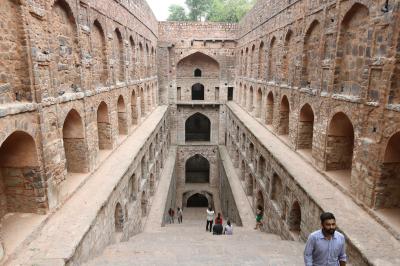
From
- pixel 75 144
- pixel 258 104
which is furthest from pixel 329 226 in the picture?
pixel 258 104

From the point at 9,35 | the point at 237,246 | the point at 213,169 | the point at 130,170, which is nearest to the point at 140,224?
the point at 130,170

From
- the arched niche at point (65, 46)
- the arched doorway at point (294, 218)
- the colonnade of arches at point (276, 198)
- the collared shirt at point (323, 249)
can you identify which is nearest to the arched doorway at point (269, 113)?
the colonnade of arches at point (276, 198)

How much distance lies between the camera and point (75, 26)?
22.7ft

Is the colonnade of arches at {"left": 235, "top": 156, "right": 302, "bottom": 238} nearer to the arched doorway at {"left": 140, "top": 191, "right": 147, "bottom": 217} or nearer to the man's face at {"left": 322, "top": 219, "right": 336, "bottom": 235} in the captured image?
the man's face at {"left": 322, "top": 219, "right": 336, "bottom": 235}

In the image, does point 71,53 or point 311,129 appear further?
point 311,129

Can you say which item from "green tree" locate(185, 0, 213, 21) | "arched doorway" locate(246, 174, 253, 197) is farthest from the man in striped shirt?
"green tree" locate(185, 0, 213, 21)

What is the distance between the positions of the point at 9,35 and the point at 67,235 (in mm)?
3336

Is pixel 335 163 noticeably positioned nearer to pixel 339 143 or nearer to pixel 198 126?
pixel 339 143

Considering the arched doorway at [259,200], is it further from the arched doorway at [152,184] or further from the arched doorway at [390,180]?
the arched doorway at [390,180]

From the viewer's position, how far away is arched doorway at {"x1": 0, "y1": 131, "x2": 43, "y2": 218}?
522 cm

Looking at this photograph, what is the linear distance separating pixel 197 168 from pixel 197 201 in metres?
2.77

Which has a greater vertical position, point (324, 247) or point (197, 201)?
point (324, 247)

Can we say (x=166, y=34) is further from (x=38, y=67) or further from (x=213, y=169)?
(x=38, y=67)

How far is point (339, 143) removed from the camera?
7.52m
